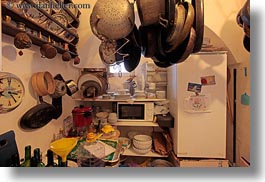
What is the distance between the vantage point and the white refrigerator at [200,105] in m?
0.79

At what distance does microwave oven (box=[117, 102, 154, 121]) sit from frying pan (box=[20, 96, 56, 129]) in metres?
0.43

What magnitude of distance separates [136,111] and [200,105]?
18.0 inches

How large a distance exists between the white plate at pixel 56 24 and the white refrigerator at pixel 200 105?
0.63m

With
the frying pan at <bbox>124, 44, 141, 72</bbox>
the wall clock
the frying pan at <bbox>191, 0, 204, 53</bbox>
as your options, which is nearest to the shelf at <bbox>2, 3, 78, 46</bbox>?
the wall clock

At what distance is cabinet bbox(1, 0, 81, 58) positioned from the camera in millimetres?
539

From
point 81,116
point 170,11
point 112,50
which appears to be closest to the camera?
point 170,11

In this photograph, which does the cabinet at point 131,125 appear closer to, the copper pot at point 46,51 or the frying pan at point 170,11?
the copper pot at point 46,51

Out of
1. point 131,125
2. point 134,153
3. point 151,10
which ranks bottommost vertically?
point 134,153

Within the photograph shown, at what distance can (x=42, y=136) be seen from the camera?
2.31 feet

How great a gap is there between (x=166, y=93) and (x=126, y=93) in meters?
0.31

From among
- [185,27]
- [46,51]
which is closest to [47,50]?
[46,51]

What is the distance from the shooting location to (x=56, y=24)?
0.77m

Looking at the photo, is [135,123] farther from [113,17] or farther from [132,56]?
[113,17]

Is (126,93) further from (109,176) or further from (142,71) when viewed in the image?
(109,176)
